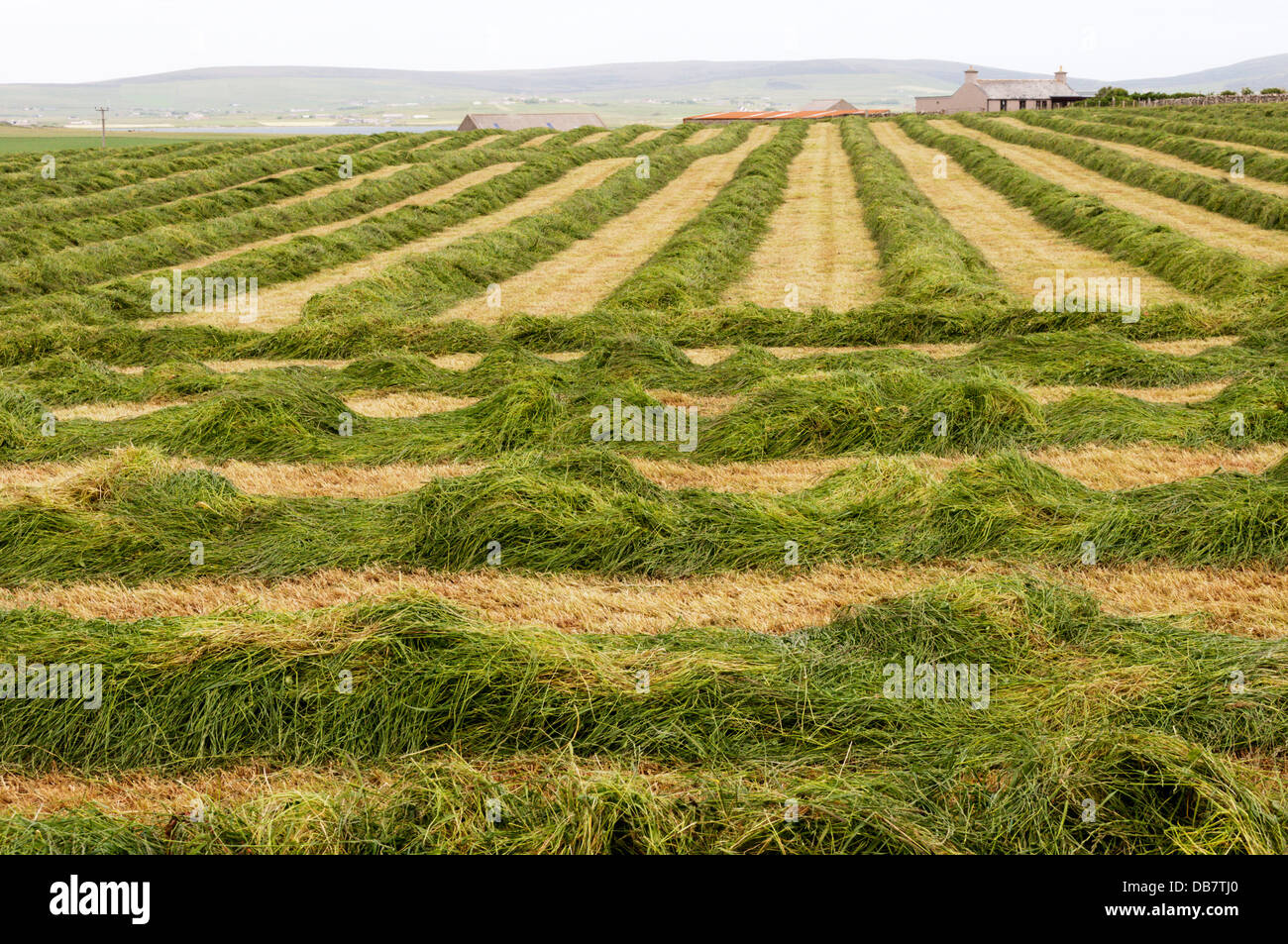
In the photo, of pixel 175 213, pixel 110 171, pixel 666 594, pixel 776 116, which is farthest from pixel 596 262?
pixel 776 116

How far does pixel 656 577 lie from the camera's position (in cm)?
728

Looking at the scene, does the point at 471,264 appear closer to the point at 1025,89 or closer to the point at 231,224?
the point at 231,224

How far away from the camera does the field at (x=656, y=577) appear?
14.6 ft

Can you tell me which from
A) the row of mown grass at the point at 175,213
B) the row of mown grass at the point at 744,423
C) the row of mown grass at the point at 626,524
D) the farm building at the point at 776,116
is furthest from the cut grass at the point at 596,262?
the farm building at the point at 776,116

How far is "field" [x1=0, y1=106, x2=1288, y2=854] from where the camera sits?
4.44 metres

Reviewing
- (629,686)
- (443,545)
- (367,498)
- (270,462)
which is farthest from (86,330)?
(629,686)

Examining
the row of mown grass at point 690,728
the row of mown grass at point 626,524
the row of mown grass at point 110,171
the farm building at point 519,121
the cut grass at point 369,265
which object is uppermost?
the farm building at point 519,121

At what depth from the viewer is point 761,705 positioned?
17.3 feet

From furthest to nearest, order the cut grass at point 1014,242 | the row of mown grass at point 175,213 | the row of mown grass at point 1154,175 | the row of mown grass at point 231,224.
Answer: the row of mown grass at point 175,213 < the row of mown grass at point 1154,175 < the row of mown grass at point 231,224 < the cut grass at point 1014,242

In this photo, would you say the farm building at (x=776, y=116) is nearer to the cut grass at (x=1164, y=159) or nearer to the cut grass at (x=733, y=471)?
the cut grass at (x=1164, y=159)

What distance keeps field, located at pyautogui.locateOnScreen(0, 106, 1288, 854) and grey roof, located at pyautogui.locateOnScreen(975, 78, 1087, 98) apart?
7669cm

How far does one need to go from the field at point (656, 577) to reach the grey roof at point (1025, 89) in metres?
76.7

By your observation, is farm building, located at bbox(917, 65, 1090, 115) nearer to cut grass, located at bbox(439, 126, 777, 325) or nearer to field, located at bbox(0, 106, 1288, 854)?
cut grass, located at bbox(439, 126, 777, 325)

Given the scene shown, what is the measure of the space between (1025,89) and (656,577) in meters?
91.6
